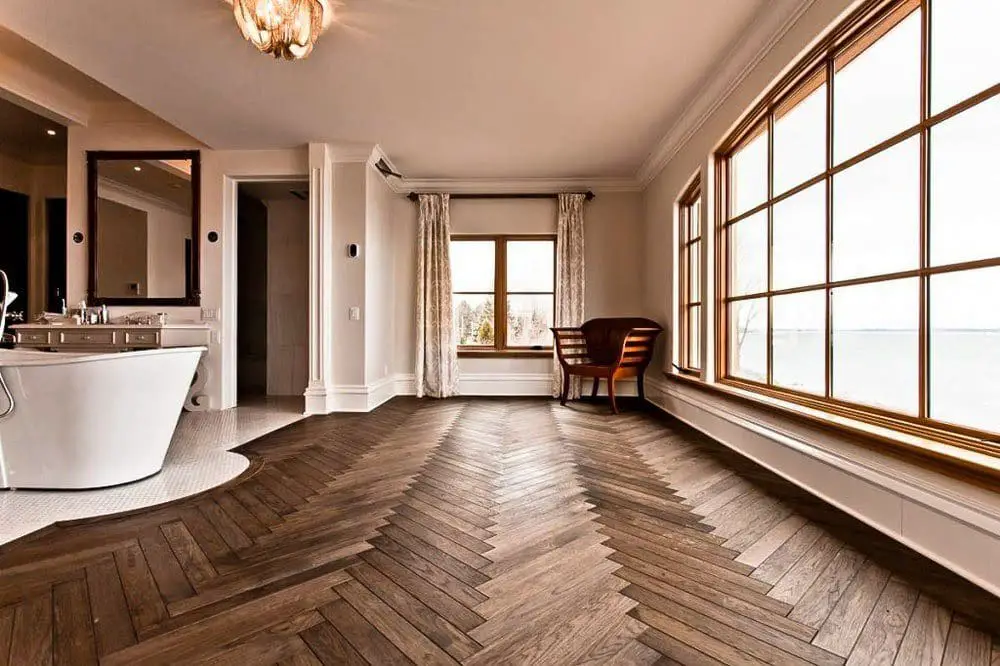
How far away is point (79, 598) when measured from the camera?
131cm

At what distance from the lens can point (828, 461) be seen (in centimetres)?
200

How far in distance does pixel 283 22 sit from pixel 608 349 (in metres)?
3.94

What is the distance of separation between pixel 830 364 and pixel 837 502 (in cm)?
67

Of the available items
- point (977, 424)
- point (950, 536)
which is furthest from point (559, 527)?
point (977, 424)

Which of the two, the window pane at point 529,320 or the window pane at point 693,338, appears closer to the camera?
the window pane at point 693,338

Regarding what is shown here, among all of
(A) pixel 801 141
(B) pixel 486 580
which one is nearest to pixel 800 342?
(A) pixel 801 141

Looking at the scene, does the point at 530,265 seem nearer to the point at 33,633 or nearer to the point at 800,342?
the point at 800,342

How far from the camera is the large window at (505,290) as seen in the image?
17.8ft

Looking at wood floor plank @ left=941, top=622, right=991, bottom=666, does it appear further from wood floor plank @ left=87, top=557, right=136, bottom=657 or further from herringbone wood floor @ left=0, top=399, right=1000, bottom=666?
wood floor plank @ left=87, top=557, right=136, bottom=657

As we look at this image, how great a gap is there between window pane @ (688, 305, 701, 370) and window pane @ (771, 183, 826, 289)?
1.25m

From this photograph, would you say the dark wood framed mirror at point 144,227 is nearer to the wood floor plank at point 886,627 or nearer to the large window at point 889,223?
the large window at point 889,223

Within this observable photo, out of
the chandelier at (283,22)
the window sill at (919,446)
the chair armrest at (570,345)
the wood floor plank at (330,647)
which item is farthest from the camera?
the chair armrest at (570,345)

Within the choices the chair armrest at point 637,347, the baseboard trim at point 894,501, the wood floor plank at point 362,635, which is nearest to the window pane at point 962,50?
the baseboard trim at point 894,501

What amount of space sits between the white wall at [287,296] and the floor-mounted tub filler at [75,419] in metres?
3.17
